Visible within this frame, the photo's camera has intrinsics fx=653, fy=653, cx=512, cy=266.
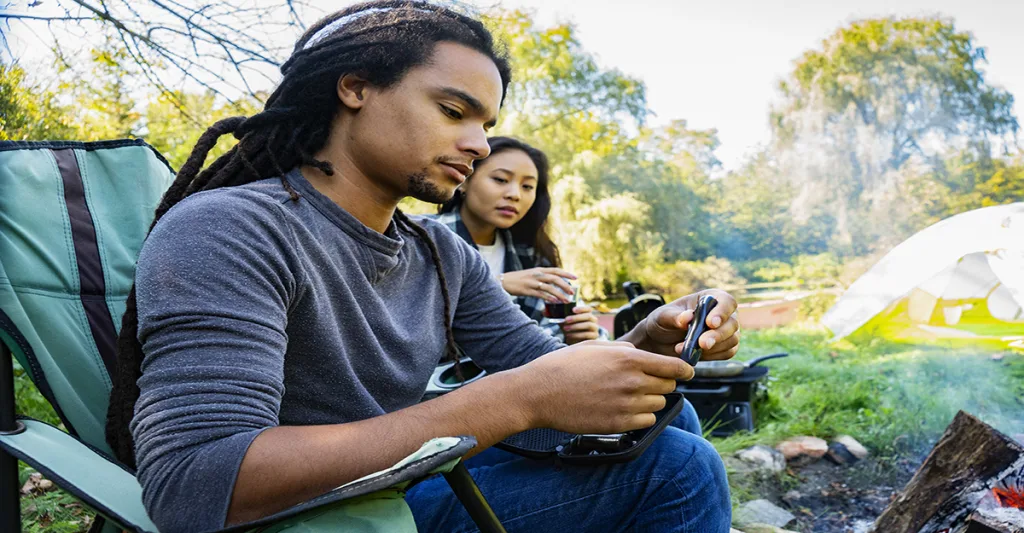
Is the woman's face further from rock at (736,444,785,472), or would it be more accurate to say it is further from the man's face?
the man's face

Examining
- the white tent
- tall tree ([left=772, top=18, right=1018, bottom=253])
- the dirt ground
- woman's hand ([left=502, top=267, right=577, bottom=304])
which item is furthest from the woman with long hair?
tall tree ([left=772, top=18, right=1018, bottom=253])

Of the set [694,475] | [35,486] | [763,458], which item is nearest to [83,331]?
[694,475]

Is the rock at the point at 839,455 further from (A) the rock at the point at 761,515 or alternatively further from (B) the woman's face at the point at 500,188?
(B) the woman's face at the point at 500,188

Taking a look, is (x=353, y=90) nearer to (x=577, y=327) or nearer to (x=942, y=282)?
(x=577, y=327)

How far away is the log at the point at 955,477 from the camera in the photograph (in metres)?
1.84

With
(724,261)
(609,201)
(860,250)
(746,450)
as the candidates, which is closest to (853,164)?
(860,250)

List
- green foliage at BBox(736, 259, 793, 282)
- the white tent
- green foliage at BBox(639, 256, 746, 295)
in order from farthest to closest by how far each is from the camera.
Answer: green foliage at BBox(639, 256, 746, 295) → green foliage at BBox(736, 259, 793, 282) → the white tent

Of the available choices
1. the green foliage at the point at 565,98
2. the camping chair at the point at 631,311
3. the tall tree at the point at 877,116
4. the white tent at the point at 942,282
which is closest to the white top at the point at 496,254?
the camping chair at the point at 631,311

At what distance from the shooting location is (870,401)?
4352 millimetres

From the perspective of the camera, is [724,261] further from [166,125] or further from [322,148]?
[322,148]

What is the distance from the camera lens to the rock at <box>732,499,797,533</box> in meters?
2.45

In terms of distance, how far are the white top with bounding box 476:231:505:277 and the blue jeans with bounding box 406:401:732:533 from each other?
196 centimetres

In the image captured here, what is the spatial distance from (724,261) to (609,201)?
7.95 feet

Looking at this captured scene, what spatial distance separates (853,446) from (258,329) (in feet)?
11.8
